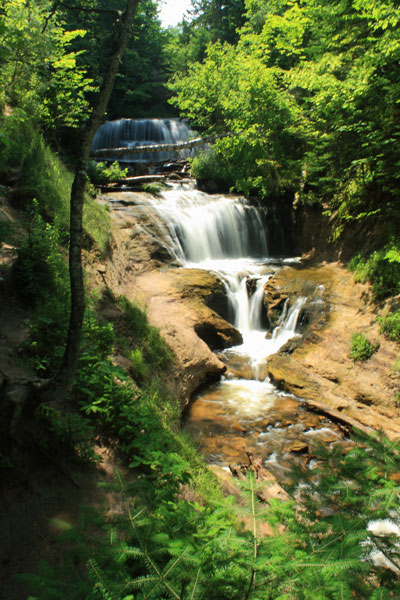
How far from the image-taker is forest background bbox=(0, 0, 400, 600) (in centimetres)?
169

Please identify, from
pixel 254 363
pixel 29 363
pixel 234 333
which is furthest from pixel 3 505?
pixel 234 333

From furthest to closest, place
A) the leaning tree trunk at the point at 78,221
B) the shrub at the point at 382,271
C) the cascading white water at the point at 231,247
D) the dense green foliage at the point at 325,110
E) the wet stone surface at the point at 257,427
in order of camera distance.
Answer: the cascading white water at the point at 231,247 < the dense green foliage at the point at 325,110 < the shrub at the point at 382,271 < the wet stone surface at the point at 257,427 < the leaning tree trunk at the point at 78,221

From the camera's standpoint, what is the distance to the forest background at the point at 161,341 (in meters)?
1.69

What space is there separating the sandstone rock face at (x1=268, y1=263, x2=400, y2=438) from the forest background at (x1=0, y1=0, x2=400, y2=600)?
19.0 inches

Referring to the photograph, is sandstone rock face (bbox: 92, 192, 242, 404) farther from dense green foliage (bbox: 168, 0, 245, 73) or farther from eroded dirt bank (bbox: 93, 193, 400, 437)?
dense green foliage (bbox: 168, 0, 245, 73)

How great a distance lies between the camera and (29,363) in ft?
12.2

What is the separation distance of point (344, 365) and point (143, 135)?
2207 cm

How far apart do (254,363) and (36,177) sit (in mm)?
6115

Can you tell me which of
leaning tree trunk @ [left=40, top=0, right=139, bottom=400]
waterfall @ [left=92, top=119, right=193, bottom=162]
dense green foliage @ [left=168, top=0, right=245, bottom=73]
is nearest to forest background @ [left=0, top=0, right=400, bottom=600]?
leaning tree trunk @ [left=40, top=0, right=139, bottom=400]

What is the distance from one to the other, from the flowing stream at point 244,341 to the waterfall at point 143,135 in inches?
350

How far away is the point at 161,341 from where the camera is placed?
22.1 feet

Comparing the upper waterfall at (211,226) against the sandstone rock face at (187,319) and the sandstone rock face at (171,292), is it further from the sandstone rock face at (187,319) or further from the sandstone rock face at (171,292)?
the sandstone rock face at (187,319)

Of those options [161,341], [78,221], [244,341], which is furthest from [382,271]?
[78,221]

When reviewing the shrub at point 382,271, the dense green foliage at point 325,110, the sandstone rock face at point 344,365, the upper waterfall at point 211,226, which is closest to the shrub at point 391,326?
the sandstone rock face at point 344,365
